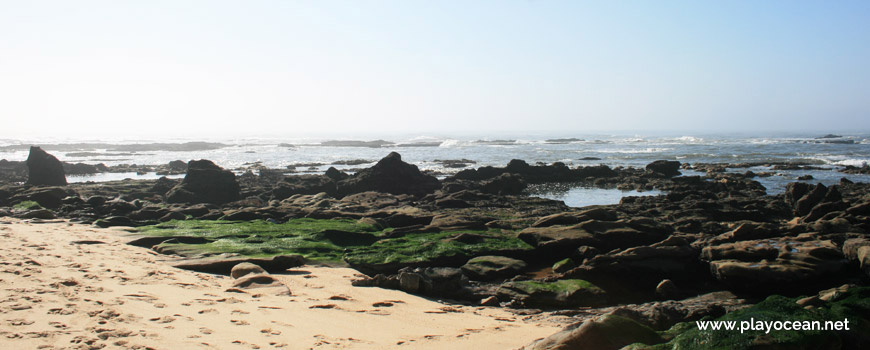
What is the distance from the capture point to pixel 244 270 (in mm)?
10312

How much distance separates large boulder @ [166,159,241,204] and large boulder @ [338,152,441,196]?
552 cm

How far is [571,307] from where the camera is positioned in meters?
8.96

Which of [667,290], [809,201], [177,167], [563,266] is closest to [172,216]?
[563,266]

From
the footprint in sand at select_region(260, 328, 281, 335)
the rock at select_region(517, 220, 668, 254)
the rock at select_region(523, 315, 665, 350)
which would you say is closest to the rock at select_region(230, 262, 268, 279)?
the footprint in sand at select_region(260, 328, 281, 335)

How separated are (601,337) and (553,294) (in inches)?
136

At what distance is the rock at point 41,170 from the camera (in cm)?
3073

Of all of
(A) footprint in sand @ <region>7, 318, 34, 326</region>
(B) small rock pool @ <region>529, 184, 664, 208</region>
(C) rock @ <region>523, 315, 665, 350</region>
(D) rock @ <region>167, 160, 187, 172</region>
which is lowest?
(B) small rock pool @ <region>529, 184, 664, 208</region>

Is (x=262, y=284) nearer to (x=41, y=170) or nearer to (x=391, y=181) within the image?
(x=391, y=181)

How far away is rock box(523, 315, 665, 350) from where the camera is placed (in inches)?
223

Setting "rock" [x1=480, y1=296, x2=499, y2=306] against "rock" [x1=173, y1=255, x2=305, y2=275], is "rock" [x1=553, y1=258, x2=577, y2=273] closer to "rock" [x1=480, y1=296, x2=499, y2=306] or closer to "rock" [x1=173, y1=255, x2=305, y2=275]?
"rock" [x1=480, y1=296, x2=499, y2=306]

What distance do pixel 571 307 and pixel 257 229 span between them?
10.1m

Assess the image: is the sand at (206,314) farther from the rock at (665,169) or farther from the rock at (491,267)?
the rock at (665,169)

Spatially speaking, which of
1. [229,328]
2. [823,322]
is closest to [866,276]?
[823,322]

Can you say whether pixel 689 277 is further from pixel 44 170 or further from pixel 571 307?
pixel 44 170
